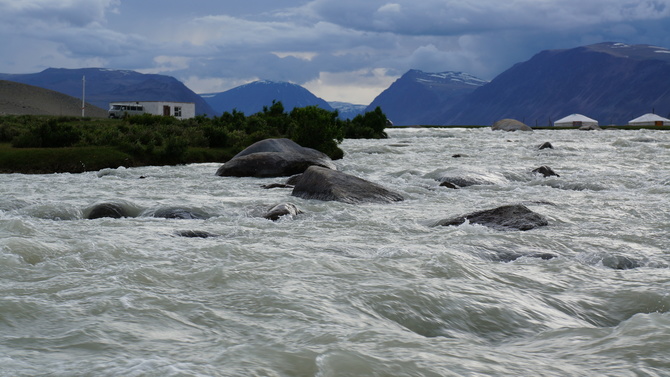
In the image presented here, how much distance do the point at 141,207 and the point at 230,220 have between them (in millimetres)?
2501

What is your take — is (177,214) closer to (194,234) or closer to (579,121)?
(194,234)

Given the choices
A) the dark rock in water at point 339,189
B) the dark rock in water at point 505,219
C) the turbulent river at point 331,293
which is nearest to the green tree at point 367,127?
the dark rock in water at point 339,189

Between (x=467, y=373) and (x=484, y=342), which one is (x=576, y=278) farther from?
(x=467, y=373)

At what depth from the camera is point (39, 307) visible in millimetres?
7113

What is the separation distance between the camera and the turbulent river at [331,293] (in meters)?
5.79

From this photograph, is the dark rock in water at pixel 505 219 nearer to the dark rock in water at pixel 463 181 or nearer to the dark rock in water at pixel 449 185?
the dark rock in water at pixel 449 185

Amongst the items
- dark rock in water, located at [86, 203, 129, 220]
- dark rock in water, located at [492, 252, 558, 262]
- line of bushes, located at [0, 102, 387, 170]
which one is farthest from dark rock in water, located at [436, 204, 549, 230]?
line of bushes, located at [0, 102, 387, 170]

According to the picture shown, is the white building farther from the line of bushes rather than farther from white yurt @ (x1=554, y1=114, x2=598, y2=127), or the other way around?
white yurt @ (x1=554, y1=114, x2=598, y2=127)

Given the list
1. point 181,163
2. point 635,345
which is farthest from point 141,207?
point 181,163

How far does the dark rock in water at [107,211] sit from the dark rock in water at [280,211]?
3036 mm

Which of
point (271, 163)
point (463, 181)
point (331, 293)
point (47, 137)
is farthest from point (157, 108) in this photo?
point (331, 293)

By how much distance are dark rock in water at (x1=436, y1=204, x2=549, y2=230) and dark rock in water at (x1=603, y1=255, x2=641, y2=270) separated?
2531mm

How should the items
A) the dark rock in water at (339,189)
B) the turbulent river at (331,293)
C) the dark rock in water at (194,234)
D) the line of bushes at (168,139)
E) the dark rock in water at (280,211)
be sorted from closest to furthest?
the turbulent river at (331,293) < the dark rock in water at (194,234) < the dark rock in water at (280,211) < the dark rock in water at (339,189) < the line of bushes at (168,139)

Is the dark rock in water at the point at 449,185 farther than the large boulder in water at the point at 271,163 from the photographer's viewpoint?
No
